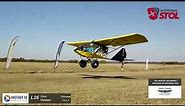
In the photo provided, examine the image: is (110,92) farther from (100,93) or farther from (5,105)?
(5,105)

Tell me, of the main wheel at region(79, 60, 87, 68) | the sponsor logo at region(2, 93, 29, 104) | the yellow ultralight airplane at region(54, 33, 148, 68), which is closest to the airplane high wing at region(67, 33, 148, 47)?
the yellow ultralight airplane at region(54, 33, 148, 68)

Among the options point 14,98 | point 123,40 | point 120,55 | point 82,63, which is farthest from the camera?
point 120,55

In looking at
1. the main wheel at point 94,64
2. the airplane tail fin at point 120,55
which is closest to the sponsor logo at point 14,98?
the main wheel at point 94,64

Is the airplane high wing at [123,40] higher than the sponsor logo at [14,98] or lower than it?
higher

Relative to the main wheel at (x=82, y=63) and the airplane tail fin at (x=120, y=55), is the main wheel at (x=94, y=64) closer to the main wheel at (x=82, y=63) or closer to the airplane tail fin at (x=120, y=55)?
the main wheel at (x=82, y=63)

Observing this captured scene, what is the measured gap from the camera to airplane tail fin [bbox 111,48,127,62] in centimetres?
3378

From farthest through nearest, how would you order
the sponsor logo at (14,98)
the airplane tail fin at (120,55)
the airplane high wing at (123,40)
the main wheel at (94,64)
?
1. the airplane tail fin at (120,55)
2. the main wheel at (94,64)
3. the airplane high wing at (123,40)
4. the sponsor logo at (14,98)

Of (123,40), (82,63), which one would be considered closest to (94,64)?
(82,63)

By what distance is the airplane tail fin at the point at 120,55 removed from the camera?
33.8 m

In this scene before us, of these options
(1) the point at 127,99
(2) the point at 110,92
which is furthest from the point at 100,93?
(1) the point at 127,99

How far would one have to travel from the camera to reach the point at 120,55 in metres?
33.9

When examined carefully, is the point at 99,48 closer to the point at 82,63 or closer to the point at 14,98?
the point at 82,63

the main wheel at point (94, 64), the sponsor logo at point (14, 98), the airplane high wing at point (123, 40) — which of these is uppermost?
the airplane high wing at point (123, 40)

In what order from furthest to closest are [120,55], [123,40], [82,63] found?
[120,55] < [123,40] < [82,63]
